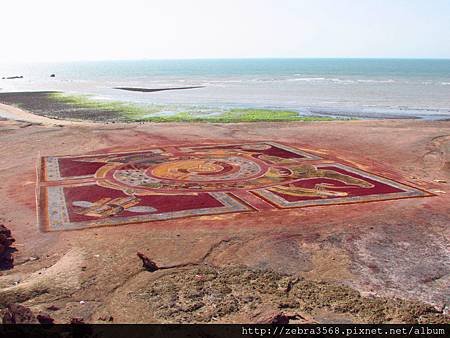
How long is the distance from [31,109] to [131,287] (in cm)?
6161

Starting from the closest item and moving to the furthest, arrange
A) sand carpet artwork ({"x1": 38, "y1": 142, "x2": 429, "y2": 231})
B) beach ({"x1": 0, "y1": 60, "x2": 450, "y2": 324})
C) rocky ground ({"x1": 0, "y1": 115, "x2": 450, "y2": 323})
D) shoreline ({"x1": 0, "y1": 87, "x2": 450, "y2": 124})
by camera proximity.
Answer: rocky ground ({"x1": 0, "y1": 115, "x2": 450, "y2": 323})
beach ({"x1": 0, "y1": 60, "x2": 450, "y2": 324})
sand carpet artwork ({"x1": 38, "y1": 142, "x2": 429, "y2": 231})
shoreline ({"x1": 0, "y1": 87, "x2": 450, "y2": 124})

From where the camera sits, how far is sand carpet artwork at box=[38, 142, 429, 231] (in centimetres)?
1944

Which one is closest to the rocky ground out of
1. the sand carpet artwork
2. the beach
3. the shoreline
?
Answer: the beach

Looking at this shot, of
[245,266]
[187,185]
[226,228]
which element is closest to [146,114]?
[187,185]

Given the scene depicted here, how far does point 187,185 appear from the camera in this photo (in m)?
23.1

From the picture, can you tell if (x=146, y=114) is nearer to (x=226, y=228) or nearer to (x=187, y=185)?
(x=187, y=185)

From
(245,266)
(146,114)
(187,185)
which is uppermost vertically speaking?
(146,114)

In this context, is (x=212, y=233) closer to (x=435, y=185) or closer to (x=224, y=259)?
(x=224, y=259)

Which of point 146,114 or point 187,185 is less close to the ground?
point 146,114

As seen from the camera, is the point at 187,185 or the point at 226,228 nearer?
the point at 226,228

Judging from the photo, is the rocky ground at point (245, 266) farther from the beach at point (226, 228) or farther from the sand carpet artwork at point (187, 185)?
the sand carpet artwork at point (187, 185)

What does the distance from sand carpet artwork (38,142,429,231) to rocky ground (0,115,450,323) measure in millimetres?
935

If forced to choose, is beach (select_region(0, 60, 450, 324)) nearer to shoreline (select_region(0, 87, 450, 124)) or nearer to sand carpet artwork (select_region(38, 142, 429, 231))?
sand carpet artwork (select_region(38, 142, 429, 231))

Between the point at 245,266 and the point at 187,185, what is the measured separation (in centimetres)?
958
